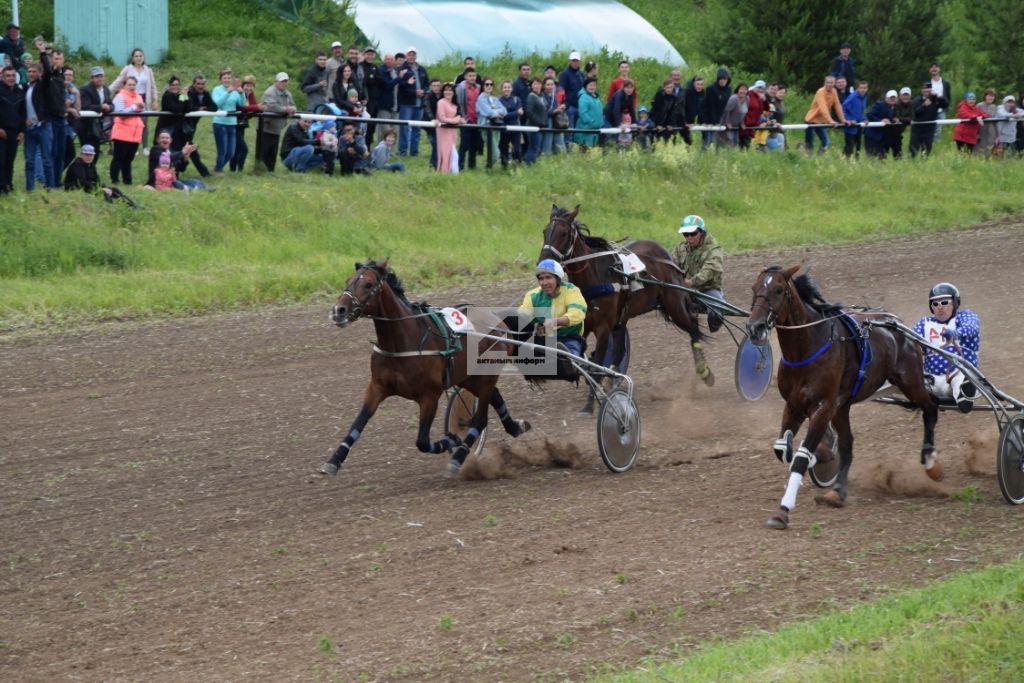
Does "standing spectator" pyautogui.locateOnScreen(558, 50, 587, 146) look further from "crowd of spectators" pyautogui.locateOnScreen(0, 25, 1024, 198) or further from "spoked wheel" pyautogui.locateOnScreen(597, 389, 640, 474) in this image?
"spoked wheel" pyautogui.locateOnScreen(597, 389, 640, 474)

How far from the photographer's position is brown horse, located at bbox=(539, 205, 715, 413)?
11438mm

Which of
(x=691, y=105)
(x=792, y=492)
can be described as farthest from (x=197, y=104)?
(x=792, y=492)

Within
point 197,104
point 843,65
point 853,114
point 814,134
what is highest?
point 843,65

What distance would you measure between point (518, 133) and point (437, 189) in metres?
2.14

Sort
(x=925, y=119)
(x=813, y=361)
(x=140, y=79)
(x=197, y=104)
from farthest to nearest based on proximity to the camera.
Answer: (x=925, y=119)
(x=140, y=79)
(x=197, y=104)
(x=813, y=361)

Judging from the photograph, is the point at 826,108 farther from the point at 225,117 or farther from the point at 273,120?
the point at 225,117

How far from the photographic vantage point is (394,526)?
8.61 m

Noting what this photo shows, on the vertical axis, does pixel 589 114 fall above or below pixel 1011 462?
above

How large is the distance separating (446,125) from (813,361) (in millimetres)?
11441

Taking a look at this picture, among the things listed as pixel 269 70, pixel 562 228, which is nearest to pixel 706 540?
pixel 562 228

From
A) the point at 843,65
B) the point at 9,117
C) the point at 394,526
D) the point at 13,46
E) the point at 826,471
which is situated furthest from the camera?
the point at 843,65

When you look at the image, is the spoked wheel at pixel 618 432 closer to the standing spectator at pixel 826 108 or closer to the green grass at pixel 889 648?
the green grass at pixel 889 648

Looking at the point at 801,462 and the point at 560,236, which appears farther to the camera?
the point at 560,236

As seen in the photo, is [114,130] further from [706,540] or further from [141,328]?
[706,540]
